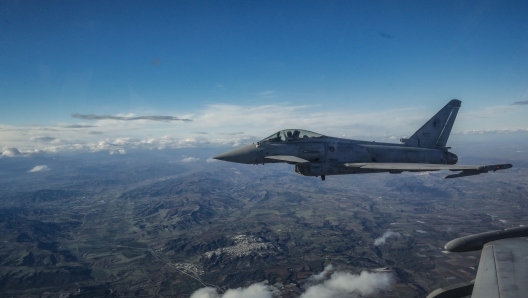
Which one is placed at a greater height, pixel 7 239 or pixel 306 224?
pixel 306 224

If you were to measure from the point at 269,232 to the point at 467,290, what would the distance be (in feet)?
552

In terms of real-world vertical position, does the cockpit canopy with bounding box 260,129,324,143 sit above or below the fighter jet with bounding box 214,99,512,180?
above

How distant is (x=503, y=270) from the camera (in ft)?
24.6

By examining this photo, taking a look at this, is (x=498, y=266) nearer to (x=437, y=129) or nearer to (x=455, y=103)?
(x=437, y=129)

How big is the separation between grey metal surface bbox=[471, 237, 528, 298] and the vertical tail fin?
12124 mm

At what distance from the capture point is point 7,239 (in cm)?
18350

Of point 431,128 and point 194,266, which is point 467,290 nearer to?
point 431,128

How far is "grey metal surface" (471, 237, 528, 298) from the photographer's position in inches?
256

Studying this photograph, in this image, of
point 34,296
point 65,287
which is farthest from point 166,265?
point 34,296

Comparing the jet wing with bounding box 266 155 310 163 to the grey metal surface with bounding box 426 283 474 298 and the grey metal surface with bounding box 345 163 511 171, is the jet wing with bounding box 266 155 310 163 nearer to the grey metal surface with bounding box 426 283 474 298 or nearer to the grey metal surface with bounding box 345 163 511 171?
the grey metal surface with bounding box 345 163 511 171

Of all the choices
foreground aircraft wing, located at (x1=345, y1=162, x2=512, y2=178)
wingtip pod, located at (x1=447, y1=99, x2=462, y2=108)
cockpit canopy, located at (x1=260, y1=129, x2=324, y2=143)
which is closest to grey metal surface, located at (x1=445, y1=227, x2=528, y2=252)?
foreground aircraft wing, located at (x1=345, y1=162, x2=512, y2=178)

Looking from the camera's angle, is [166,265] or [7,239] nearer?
[166,265]

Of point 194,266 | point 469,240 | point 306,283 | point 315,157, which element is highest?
point 315,157

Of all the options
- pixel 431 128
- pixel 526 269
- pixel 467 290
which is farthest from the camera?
pixel 431 128
